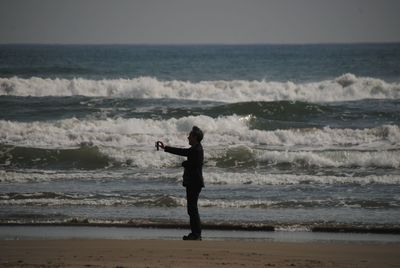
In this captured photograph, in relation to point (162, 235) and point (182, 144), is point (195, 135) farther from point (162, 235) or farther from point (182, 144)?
point (182, 144)

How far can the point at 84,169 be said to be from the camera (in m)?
17.7

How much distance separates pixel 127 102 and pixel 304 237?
1997 cm

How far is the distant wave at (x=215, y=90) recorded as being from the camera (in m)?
34.1

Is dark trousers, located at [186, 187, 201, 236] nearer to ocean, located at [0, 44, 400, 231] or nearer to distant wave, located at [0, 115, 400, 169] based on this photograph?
ocean, located at [0, 44, 400, 231]

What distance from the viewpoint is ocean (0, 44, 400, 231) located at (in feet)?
40.9

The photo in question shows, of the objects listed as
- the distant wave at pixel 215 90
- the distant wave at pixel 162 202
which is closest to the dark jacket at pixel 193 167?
the distant wave at pixel 162 202

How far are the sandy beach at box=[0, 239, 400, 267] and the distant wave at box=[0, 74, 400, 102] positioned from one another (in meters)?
23.7

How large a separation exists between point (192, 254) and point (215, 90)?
1035 inches

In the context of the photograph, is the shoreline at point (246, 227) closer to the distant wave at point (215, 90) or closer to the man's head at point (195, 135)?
the man's head at point (195, 135)

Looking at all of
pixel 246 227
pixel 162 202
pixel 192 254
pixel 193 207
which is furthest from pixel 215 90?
pixel 192 254

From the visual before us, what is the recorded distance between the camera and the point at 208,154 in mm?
18719

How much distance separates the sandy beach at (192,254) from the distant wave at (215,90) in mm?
23714

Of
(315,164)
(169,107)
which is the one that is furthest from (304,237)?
(169,107)

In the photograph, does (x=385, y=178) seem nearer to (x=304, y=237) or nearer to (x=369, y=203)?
(x=369, y=203)
